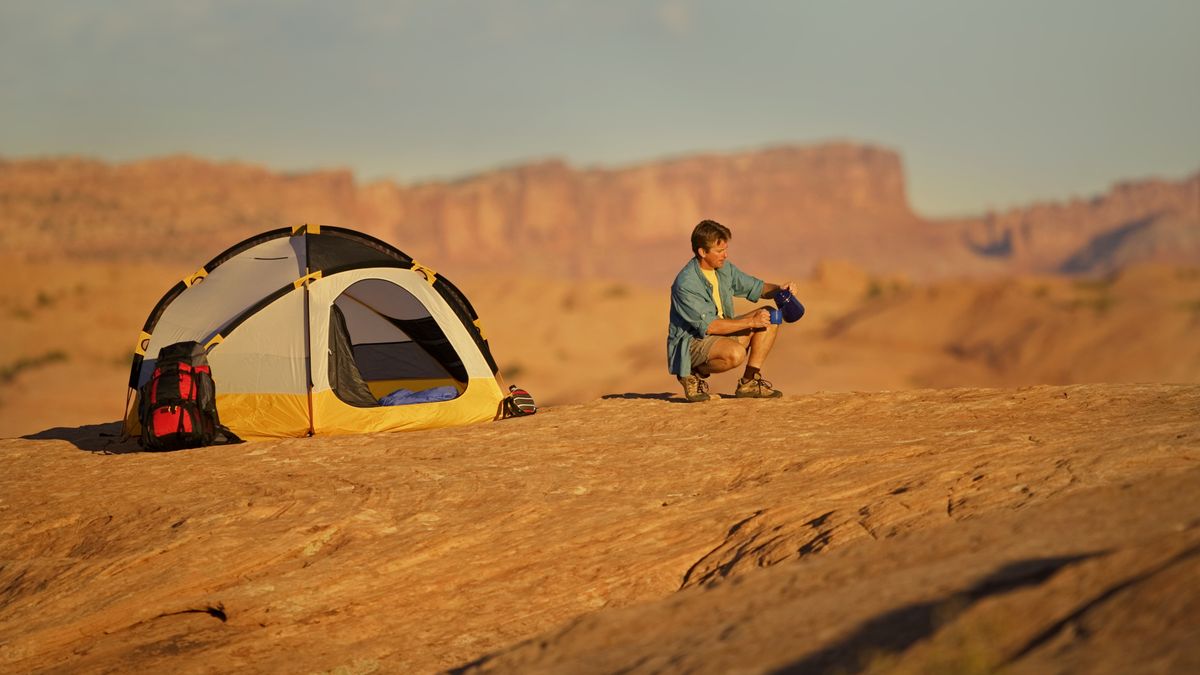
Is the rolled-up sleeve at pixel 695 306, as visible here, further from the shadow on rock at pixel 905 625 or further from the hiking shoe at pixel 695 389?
the shadow on rock at pixel 905 625

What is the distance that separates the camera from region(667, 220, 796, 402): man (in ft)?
33.0

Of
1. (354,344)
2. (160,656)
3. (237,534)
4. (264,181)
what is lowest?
(160,656)

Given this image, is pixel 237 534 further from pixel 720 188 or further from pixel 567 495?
pixel 720 188

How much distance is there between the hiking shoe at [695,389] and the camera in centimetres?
1055

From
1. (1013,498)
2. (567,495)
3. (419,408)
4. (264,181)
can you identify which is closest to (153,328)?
(419,408)

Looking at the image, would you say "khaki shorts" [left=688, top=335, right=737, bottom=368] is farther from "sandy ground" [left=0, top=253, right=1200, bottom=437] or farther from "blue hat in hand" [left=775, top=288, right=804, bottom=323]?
"sandy ground" [left=0, top=253, right=1200, bottom=437]

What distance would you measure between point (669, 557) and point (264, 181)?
10760 centimetres

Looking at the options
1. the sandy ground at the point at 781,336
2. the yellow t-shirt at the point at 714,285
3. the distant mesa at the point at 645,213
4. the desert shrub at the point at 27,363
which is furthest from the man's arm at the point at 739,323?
the distant mesa at the point at 645,213

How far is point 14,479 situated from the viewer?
9133mm

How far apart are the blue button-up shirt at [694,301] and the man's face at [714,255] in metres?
0.08

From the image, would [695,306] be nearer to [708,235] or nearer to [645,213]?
[708,235]

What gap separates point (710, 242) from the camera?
9.99 m

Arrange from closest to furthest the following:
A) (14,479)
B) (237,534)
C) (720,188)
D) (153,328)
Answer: (237,534) → (14,479) → (153,328) → (720,188)

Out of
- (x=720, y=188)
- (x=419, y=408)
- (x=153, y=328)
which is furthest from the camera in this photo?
(x=720, y=188)
